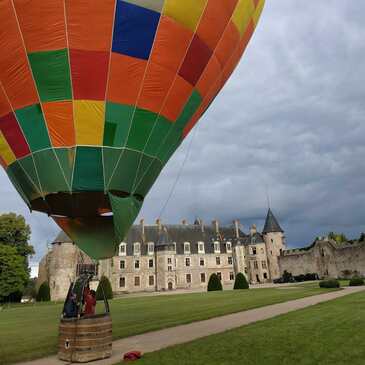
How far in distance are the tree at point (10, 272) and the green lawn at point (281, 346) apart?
3003 cm

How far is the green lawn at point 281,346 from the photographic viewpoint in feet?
21.2

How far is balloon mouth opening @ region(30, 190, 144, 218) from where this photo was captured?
25.0 feet

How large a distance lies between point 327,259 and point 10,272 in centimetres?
3577

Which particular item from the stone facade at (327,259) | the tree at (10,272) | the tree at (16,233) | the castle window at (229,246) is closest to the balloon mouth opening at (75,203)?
the tree at (10,272)

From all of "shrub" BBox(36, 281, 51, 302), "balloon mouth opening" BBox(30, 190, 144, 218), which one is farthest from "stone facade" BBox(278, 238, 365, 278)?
"balloon mouth opening" BBox(30, 190, 144, 218)

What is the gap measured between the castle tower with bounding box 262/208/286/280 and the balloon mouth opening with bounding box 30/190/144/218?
44.1 metres

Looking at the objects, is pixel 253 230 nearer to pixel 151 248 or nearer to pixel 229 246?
pixel 229 246

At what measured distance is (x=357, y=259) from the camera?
39500 millimetres

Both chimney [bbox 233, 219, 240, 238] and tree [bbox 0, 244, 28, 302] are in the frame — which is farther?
chimney [bbox 233, 219, 240, 238]

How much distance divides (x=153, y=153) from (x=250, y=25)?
17.0 ft

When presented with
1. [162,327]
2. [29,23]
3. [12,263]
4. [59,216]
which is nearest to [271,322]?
[162,327]

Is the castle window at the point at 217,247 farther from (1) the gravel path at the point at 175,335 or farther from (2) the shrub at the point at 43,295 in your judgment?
(1) the gravel path at the point at 175,335

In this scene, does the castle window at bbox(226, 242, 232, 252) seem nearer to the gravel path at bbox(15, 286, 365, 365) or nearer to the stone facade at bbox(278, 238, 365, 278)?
the stone facade at bbox(278, 238, 365, 278)

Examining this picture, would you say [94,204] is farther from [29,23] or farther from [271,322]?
[271,322]
